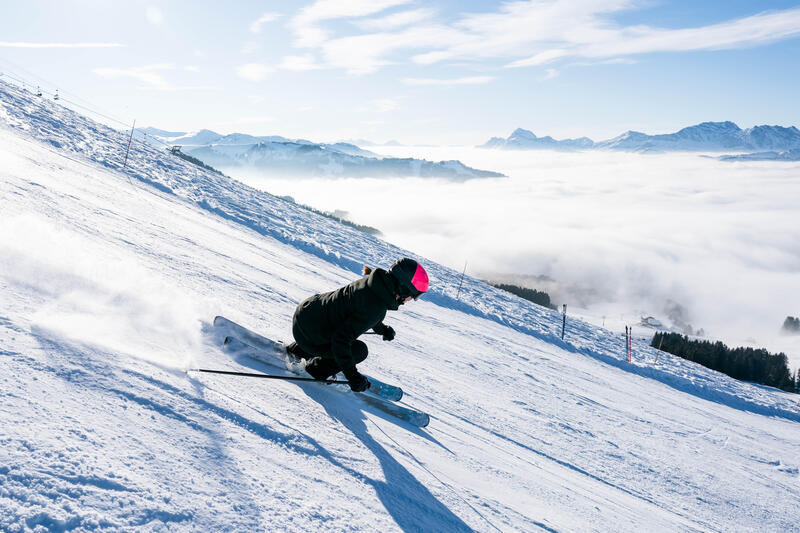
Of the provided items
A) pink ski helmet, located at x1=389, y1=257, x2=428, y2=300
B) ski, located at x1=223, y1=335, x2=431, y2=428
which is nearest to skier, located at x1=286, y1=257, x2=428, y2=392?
pink ski helmet, located at x1=389, y1=257, x2=428, y2=300

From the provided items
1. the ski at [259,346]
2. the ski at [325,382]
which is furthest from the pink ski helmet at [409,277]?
the ski at [259,346]

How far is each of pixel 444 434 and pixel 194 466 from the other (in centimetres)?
339

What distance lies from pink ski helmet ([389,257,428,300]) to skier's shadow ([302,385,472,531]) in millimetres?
1425

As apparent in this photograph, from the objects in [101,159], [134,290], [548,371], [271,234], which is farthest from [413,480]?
[101,159]

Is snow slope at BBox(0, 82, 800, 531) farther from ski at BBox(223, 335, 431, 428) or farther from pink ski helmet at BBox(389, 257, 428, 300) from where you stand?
pink ski helmet at BBox(389, 257, 428, 300)

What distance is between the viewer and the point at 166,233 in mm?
10484

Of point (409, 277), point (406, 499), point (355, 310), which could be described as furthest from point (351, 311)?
point (406, 499)

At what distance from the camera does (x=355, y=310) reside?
424 centimetres

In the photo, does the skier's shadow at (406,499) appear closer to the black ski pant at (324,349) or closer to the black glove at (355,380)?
the black glove at (355,380)

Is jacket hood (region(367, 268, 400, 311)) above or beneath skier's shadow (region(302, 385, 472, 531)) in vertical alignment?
above

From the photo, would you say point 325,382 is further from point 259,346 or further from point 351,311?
point 351,311

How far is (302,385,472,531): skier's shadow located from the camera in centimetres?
320

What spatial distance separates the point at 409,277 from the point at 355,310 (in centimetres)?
59

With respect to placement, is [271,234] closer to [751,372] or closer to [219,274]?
[219,274]
